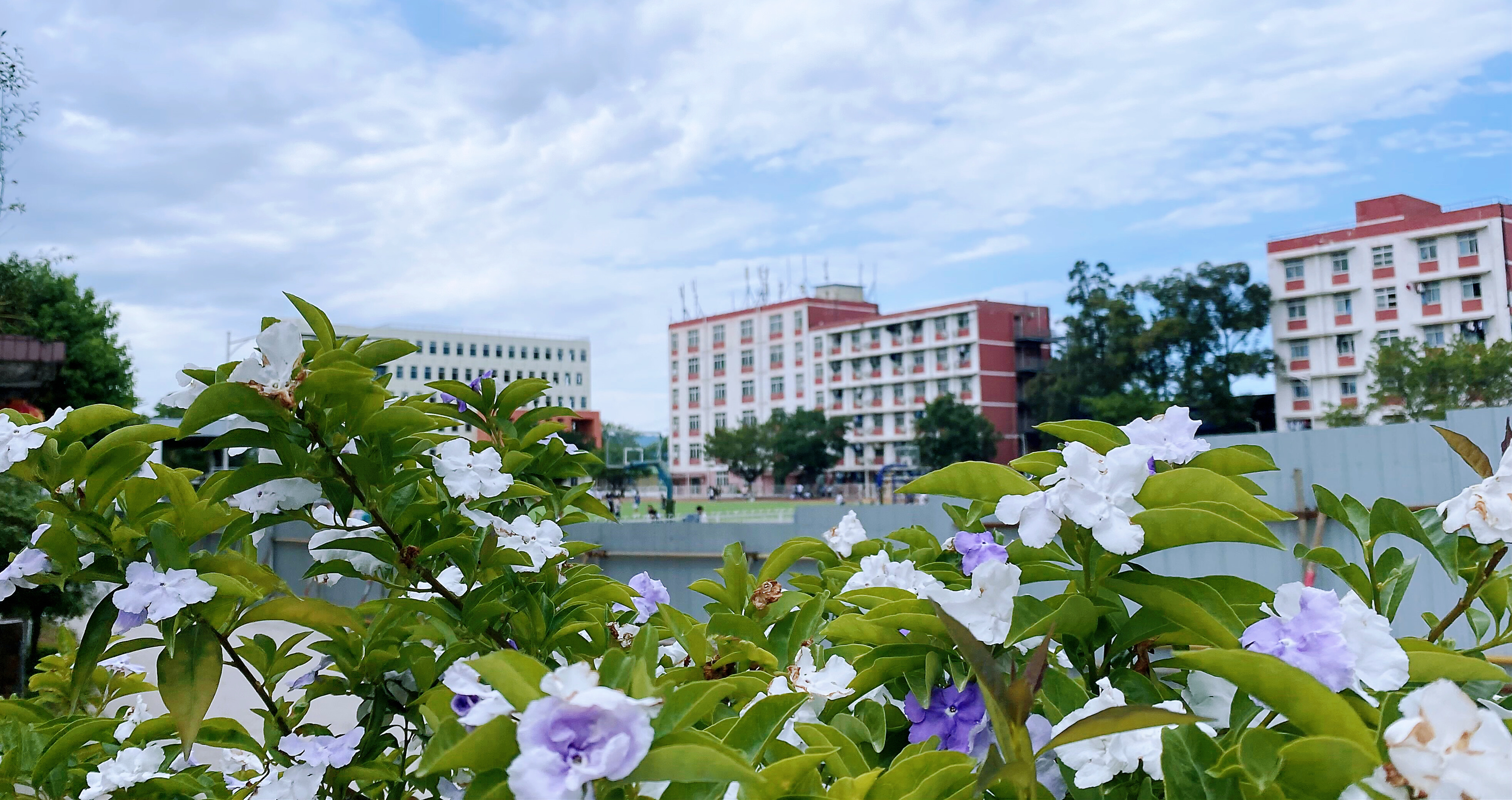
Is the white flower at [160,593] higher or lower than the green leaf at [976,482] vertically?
lower

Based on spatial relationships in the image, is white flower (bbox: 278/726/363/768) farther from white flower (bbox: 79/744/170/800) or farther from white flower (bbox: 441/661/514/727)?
white flower (bbox: 441/661/514/727)

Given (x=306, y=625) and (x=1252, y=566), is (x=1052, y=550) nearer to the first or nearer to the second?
(x=306, y=625)

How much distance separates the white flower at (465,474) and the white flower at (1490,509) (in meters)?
0.91

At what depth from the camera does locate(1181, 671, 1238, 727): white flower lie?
0.85 metres

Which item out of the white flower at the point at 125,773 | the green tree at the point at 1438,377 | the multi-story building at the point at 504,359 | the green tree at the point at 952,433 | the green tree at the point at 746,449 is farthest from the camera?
the multi-story building at the point at 504,359

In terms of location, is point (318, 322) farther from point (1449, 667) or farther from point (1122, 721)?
point (1449, 667)

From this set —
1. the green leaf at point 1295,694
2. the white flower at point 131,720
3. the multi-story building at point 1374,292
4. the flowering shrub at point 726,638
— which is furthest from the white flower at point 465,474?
the multi-story building at point 1374,292

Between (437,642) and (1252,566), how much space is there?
6.70 metres

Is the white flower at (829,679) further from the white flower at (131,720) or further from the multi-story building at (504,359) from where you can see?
the multi-story building at (504,359)

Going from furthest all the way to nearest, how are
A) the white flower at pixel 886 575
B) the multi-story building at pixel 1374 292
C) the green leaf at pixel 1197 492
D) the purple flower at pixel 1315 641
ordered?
the multi-story building at pixel 1374 292 < the white flower at pixel 886 575 < the green leaf at pixel 1197 492 < the purple flower at pixel 1315 641

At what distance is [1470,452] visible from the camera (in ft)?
3.18

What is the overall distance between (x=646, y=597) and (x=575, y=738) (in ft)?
3.60

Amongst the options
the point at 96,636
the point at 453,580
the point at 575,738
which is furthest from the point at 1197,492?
the point at 96,636

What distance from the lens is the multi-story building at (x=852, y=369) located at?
46500mm
